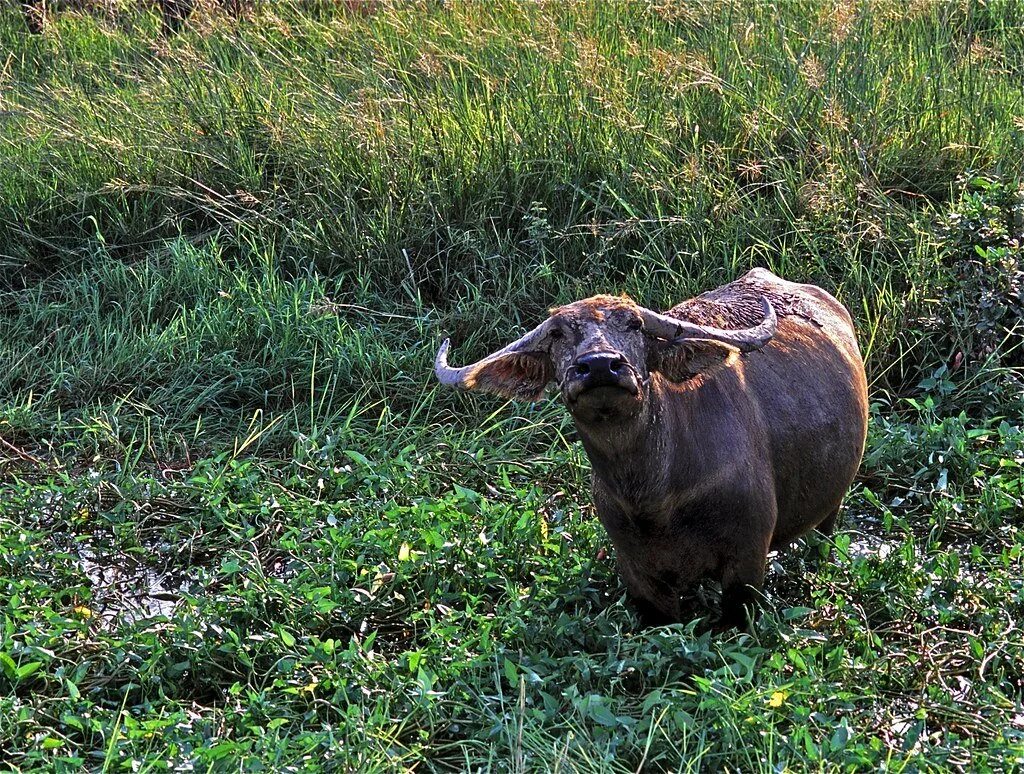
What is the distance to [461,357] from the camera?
5.62 m

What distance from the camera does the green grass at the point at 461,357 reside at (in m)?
3.41

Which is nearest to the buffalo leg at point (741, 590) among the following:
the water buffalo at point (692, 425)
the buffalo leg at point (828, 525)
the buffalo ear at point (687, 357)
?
the water buffalo at point (692, 425)

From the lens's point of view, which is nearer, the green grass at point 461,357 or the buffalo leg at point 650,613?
the green grass at point 461,357

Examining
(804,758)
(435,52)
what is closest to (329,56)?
(435,52)

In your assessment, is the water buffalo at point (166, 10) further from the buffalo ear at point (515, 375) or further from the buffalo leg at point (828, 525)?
the buffalo leg at point (828, 525)

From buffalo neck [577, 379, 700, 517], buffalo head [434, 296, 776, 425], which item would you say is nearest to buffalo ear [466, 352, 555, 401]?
buffalo head [434, 296, 776, 425]

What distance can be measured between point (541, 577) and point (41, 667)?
1.48m

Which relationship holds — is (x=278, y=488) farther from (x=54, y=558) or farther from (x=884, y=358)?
(x=884, y=358)

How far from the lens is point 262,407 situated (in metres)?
5.48

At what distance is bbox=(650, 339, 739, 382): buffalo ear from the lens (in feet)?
11.4

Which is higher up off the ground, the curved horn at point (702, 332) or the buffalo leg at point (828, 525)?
the curved horn at point (702, 332)

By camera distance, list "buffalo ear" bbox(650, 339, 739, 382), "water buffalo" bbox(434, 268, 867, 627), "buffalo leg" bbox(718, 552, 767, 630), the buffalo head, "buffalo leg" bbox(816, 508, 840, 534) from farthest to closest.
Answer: "buffalo leg" bbox(816, 508, 840, 534) < "buffalo leg" bbox(718, 552, 767, 630) < "buffalo ear" bbox(650, 339, 739, 382) < "water buffalo" bbox(434, 268, 867, 627) < the buffalo head

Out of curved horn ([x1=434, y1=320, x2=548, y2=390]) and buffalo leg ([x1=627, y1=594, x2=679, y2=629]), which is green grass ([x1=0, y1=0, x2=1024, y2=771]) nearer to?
buffalo leg ([x1=627, y1=594, x2=679, y2=629])

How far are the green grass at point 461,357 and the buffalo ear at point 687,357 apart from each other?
72 centimetres
